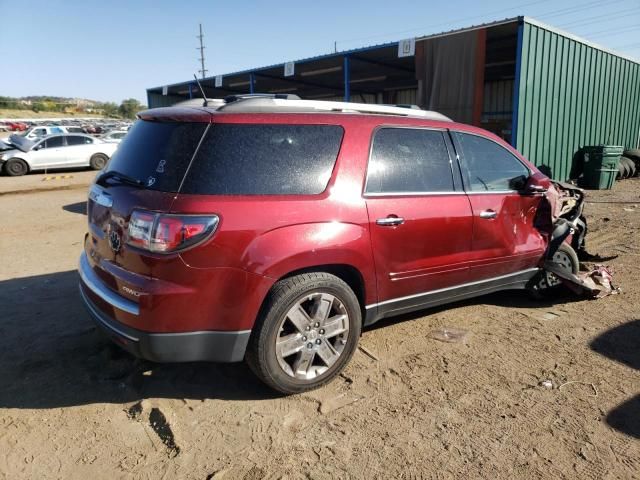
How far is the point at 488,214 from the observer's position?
377 centimetres

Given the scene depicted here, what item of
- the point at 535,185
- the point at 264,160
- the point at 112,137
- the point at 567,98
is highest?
the point at 567,98

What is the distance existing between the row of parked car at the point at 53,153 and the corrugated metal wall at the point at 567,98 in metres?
13.3

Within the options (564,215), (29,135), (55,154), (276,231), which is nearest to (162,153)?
(276,231)

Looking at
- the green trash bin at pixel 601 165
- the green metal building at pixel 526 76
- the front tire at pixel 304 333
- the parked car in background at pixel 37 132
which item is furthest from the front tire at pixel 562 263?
the parked car in background at pixel 37 132

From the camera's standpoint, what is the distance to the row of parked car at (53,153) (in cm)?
1669

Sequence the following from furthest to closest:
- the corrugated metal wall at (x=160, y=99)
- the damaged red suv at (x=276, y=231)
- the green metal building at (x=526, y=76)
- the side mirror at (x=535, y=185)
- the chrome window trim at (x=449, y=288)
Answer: the corrugated metal wall at (x=160, y=99), the green metal building at (x=526, y=76), the side mirror at (x=535, y=185), the chrome window trim at (x=449, y=288), the damaged red suv at (x=276, y=231)

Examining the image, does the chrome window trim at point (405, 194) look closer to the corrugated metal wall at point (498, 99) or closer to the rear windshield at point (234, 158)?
the rear windshield at point (234, 158)

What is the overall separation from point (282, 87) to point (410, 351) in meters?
20.2

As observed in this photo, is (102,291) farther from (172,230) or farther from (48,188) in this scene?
(48,188)

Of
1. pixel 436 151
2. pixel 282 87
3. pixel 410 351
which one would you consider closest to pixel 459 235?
pixel 436 151

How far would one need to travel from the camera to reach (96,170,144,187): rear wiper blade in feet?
9.07

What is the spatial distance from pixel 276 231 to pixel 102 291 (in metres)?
1.13

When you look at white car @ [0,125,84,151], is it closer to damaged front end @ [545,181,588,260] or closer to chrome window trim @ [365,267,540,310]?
chrome window trim @ [365,267,540,310]

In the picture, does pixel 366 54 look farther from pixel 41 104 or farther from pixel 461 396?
pixel 41 104
